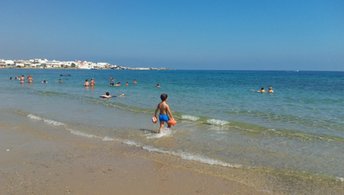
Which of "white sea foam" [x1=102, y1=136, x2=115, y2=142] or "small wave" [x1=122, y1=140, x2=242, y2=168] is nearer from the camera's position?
"small wave" [x1=122, y1=140, x2=242, y2=168]

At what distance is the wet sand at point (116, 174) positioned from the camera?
6.88 meters

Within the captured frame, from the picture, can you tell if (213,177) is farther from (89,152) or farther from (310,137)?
(310,137)

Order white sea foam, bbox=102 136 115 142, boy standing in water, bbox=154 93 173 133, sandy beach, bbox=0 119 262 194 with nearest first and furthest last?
sandy beach, bbox=0 119 262 194
white sea foam, bbox=102 136 115 142
boy standing in water, bbox=154 93 173 133

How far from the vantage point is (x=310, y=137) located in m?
12.5

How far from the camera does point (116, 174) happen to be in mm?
7793

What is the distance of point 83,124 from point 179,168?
7.63m

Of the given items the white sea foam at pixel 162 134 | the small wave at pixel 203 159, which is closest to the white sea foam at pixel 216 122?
the white sea foam at pixel 162 134

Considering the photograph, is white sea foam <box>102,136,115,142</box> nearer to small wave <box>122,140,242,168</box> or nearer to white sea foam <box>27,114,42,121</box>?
small wave <box>122,140,242,168</box>

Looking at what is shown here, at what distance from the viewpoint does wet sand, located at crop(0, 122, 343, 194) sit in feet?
22.6

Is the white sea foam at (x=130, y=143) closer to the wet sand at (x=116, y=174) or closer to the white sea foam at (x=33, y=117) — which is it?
the wet sand at (x=116, y=174)

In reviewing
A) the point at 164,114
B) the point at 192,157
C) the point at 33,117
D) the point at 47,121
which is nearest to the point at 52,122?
the point at 47,121

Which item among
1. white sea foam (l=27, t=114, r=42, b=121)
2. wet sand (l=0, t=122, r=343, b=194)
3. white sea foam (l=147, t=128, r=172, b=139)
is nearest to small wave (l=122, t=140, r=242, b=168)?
wet sand (l=0, t=122, r=343, b=194)

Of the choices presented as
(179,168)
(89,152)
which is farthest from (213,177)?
(89,152)

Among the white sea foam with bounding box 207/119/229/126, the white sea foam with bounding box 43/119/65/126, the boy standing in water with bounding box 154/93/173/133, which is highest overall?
the boy standing in water with bounding box 154/93/173/133
